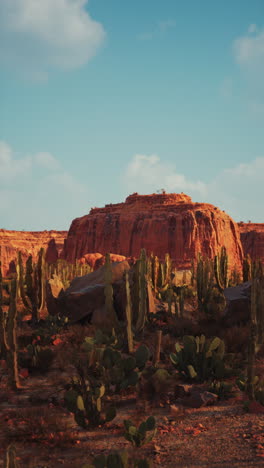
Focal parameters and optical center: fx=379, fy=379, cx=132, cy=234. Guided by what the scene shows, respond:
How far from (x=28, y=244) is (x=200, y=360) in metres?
73.3

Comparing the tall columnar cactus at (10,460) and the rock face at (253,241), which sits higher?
the rock face at (253,241)

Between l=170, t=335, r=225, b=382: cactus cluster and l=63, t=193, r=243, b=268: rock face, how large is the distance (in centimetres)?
3980

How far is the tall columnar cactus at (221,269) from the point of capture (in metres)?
16.2

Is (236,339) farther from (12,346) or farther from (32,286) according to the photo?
(32,286)

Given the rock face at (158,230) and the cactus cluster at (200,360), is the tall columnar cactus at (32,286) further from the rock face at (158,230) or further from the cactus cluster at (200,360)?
the rock face at (158,230)

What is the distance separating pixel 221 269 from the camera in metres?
16.9

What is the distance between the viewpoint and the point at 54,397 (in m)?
6.13

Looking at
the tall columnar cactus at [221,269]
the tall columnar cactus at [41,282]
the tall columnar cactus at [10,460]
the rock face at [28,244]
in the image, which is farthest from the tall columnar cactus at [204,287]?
the rock face at [28,244]

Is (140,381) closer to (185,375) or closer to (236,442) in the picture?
Result: (185,375)

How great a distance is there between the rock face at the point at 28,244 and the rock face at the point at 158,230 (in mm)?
4493

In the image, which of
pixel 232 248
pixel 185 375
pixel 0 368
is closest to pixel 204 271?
pixel 185 375

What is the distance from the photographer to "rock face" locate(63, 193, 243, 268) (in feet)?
164

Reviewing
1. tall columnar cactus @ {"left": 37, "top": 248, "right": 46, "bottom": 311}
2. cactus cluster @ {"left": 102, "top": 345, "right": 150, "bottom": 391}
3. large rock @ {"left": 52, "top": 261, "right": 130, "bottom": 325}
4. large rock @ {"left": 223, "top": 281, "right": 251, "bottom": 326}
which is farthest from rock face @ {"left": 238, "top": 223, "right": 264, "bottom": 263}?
cactus cluster @ {"left": 102, "top": 345, "right": 150, "bottom": 391}

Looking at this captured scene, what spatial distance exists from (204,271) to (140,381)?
23.4 feet
